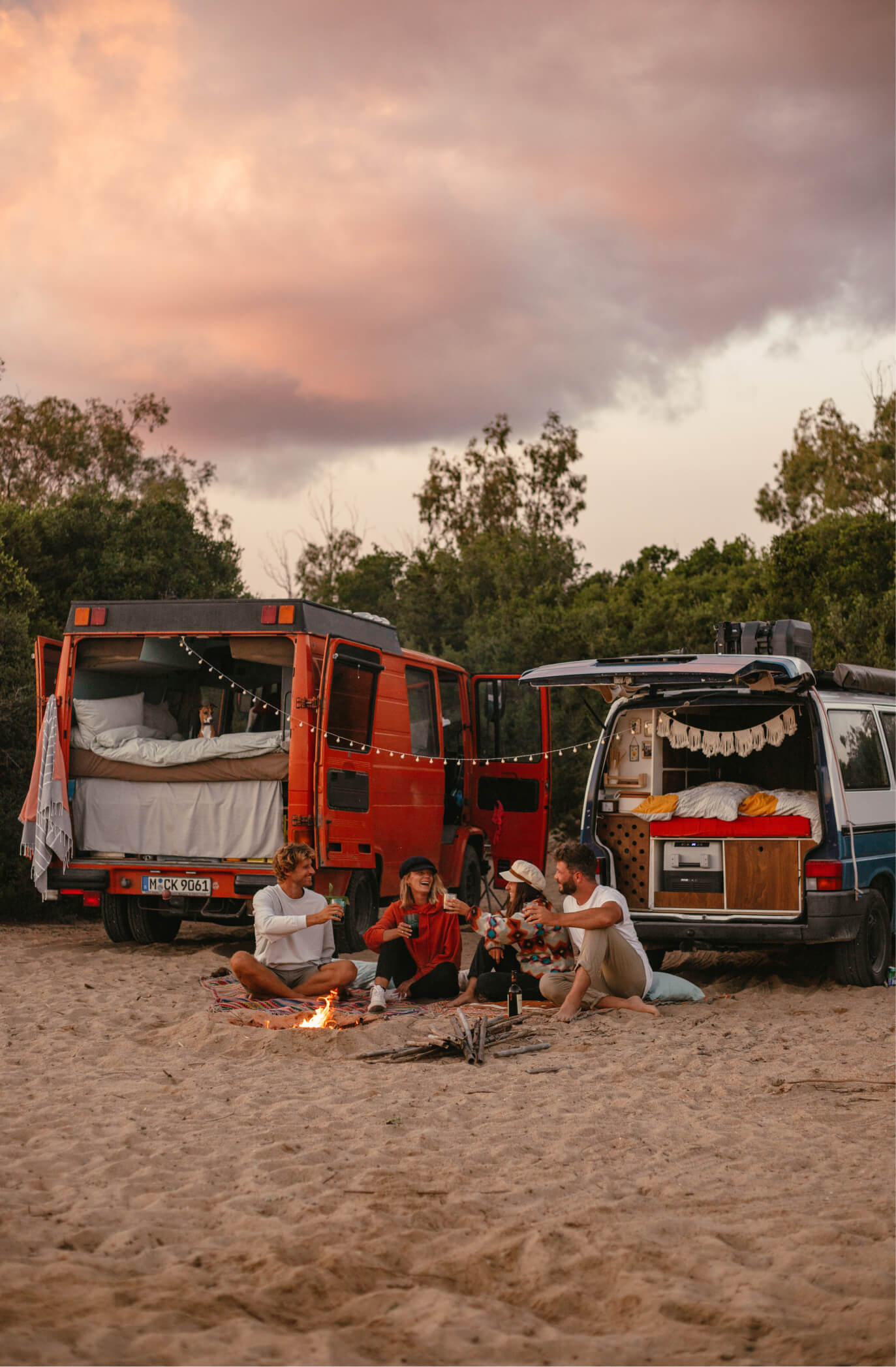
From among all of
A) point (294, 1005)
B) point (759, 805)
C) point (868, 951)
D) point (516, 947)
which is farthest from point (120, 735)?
point (868, 951)

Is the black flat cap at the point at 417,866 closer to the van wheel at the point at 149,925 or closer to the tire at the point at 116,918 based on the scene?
the van wheel at the point at 149,925

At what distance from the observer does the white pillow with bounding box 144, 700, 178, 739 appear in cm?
1122

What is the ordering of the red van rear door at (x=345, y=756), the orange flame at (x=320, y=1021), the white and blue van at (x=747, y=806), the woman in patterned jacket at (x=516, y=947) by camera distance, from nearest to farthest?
the orange flame at (x=320, y=1021) → the woman in patterned jacket at (x=516, y=947) → the white and blue van at (x=747, y=806) → the red van rear door at (x=345, y=756)

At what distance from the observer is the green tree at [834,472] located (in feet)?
108

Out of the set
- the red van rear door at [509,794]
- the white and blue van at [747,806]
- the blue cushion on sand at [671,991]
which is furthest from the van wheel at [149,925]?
the blue cushion on sand at [671,991]

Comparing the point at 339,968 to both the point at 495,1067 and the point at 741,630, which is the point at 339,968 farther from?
the point at 741,630

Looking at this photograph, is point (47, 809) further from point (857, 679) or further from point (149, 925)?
point (857, 679)

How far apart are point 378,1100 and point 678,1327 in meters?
2.57

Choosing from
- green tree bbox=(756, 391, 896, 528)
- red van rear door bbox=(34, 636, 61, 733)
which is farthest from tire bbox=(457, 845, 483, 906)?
green tree bbox=(756, 391, 896, 528)

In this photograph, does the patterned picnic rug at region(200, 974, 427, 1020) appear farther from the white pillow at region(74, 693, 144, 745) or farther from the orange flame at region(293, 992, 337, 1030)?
the white pillow at region(74, 693, 144, 745)

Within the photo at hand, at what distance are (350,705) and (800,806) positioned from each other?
342 cm

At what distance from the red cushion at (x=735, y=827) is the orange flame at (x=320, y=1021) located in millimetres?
3006

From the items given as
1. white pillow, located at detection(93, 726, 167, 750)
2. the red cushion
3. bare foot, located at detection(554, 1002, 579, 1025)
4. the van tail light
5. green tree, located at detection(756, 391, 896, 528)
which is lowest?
bare foot, located at detection(554, 1002, 579, 1025)

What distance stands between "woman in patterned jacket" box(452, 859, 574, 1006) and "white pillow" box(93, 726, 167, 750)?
3.52 metres
